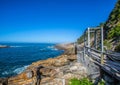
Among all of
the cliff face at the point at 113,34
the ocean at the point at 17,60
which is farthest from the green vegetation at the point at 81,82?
the ocean at the point at 17,60

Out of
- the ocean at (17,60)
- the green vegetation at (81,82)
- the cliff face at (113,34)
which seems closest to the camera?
the green vegetation at (81,82)

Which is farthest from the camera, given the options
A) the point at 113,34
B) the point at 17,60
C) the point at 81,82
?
the point at 17,60

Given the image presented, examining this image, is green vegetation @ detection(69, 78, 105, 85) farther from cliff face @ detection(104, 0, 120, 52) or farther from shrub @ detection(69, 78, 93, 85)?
cliff face @ detection(104, 0, 120, 52)

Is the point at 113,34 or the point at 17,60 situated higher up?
the point at 113,34

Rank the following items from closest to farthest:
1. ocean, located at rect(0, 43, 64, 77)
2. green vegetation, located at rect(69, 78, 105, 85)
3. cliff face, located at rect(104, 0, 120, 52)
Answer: green vegetation, located at rect(69, 78, 105, 85) → cliff face, located at rect(104, 0, 120, 52) → ocean, located at rect(0, 43, 64, 77)

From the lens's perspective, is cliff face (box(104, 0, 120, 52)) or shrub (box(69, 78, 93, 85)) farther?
cliff face (box(104, 0, 120, 52))

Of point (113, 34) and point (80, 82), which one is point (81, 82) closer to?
point (80, 82)

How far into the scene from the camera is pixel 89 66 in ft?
41.6

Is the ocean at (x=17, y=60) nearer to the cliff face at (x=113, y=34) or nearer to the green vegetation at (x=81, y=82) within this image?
the cliff face at (x=113, y=34)

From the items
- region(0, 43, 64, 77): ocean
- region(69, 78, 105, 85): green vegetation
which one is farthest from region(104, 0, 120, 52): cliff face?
region(0, 43, 64, 77): ocean

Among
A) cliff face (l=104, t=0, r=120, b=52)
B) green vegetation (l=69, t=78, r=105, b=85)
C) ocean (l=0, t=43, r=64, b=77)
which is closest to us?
green vegetation (l=69, t=78, r=105, b=85)

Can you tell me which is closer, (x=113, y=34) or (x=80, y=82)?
(x=80, y=82)

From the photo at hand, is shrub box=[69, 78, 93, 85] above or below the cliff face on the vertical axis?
below

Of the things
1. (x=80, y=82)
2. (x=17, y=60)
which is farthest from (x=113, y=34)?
(x=17, y=60)
